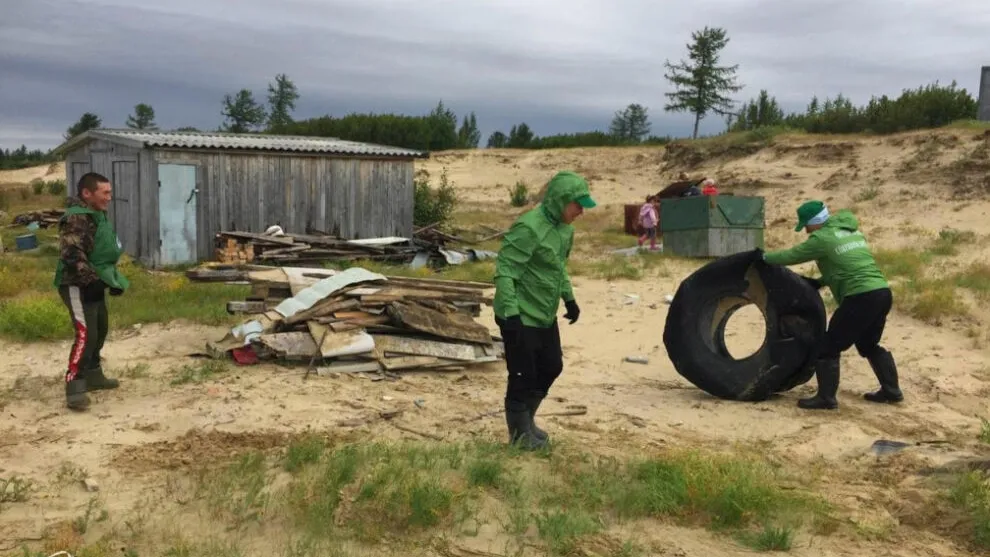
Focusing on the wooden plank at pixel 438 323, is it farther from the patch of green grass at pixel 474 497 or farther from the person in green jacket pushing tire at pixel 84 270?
the patch of green grass at pixel 474 497

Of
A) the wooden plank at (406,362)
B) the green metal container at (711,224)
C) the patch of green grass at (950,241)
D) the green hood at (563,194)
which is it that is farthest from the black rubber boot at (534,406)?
the patch of green grass at (950,241)

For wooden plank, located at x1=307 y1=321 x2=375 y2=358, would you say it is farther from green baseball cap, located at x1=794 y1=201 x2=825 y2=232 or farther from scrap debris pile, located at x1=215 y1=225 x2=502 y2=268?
scrap debris pile, located at x1=215 y1=225 x2=502 y2=268

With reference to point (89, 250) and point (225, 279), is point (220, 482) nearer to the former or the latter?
point (89, 250)

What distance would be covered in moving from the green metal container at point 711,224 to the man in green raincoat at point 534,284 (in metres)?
12.3

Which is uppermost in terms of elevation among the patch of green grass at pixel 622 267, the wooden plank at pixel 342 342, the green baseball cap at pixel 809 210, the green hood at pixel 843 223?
the green baseball cap at pixel 809 210

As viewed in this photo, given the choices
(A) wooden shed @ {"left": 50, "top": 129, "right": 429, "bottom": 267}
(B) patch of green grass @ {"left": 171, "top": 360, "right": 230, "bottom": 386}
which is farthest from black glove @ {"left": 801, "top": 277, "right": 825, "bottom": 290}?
(A) wooden shed @ {"left": 50, "top": 129, "right": 429, "bottom": 267}

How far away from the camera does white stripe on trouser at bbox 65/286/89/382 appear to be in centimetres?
676

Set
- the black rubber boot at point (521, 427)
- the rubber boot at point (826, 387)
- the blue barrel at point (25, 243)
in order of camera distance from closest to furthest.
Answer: the black rubber boot at point (521, 427) → the rubber boot at point (826, 387) → the blue barrel at point (25, 243)

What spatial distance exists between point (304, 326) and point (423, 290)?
1.45 metres

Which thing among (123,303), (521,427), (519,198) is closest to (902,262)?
(521,427)

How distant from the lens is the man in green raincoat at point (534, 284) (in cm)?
558

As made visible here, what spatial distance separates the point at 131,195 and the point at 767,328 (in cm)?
1371

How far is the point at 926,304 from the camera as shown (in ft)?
36.4

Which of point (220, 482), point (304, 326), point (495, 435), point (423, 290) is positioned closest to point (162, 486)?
point (220, 482)
